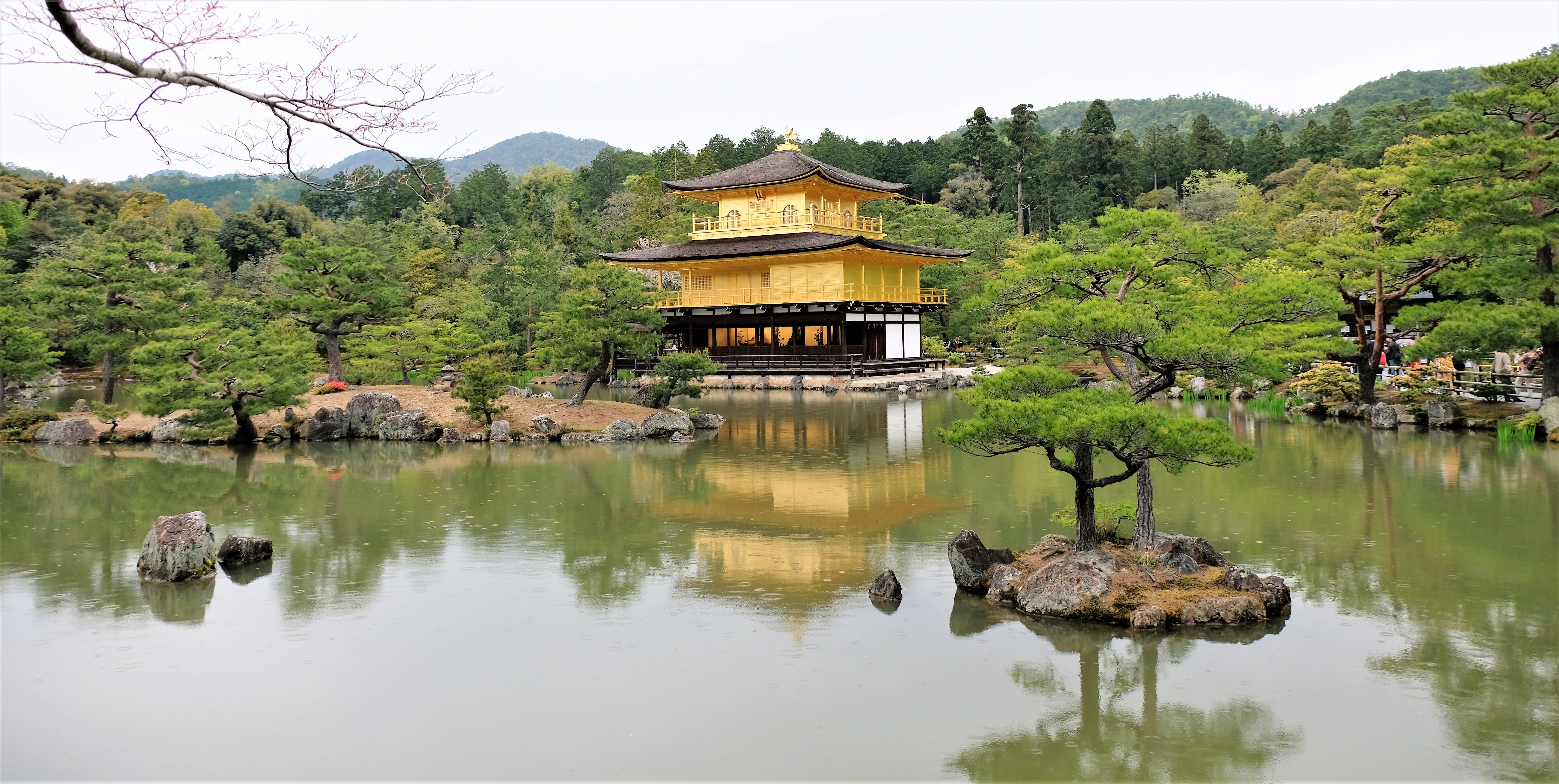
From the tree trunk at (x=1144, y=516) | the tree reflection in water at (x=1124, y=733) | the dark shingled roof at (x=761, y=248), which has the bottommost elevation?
the tree reflection in water at (x=1124, y=733)

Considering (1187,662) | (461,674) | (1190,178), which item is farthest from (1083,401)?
(1190,178)

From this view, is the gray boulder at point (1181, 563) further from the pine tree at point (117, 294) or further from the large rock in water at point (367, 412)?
the pine tree at point (117, 294)

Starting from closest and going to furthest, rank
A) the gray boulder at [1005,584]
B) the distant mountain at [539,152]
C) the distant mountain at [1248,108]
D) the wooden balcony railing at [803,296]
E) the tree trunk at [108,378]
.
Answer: the gray boulder at [1005,584], the tree trunk at [108,378], the wooden balcony railing at [803,296], the distant mountain at [1248,108], the distant mountain at [539,152]

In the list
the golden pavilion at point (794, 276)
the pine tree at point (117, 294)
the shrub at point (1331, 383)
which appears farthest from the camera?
the golden pavilion at point (794, 276)

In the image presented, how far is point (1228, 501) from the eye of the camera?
35.8 ft

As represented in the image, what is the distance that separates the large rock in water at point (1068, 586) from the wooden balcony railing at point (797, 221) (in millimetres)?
25541

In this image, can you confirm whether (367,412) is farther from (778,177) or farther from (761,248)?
(778,177)

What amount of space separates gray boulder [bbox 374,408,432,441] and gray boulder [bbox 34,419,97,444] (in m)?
4.97

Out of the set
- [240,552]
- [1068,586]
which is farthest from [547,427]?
[1068,586]

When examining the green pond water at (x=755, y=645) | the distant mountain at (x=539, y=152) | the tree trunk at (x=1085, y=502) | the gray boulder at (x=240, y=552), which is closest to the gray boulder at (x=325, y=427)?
the green pond water at (x=755, y=645)

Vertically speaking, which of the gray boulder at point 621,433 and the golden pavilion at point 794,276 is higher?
the golden pavilion at point 794,276

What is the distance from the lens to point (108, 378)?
67.4 ft

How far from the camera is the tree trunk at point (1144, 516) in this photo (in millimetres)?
7859

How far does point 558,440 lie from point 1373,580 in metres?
12.7
